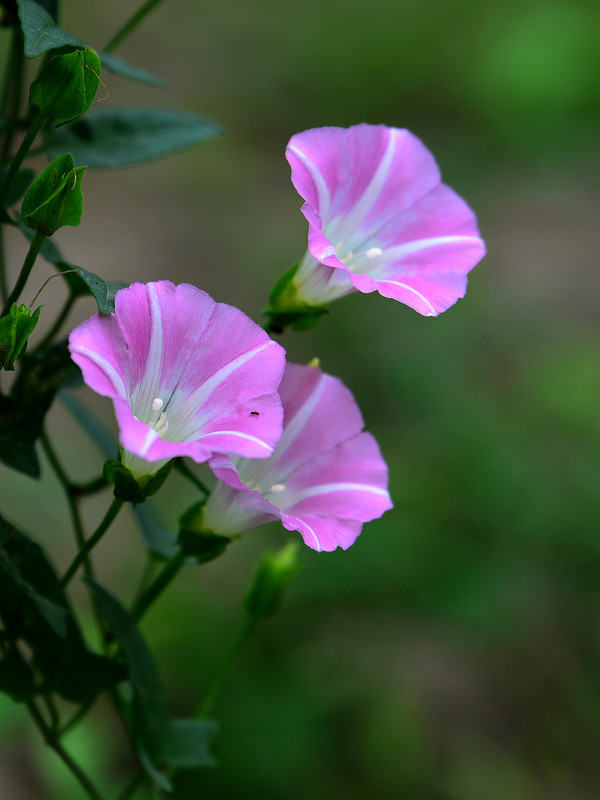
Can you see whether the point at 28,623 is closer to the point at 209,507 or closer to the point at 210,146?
the point at 209,507

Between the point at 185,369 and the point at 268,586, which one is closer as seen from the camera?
the point at 185,369

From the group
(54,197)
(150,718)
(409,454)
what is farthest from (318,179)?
(409,454)

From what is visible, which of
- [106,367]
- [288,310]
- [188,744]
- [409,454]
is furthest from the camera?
[409,454]

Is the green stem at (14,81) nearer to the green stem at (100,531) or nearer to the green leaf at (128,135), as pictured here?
the green leaf at (128,135)

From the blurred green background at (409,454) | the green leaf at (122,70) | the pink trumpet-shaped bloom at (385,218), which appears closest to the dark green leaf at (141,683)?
the pink trumpet-shaped bloom at (385,218)

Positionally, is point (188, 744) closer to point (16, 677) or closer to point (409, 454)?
point (16, 677)

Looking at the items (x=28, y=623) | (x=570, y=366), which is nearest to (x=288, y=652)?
(x=570, y=366)
